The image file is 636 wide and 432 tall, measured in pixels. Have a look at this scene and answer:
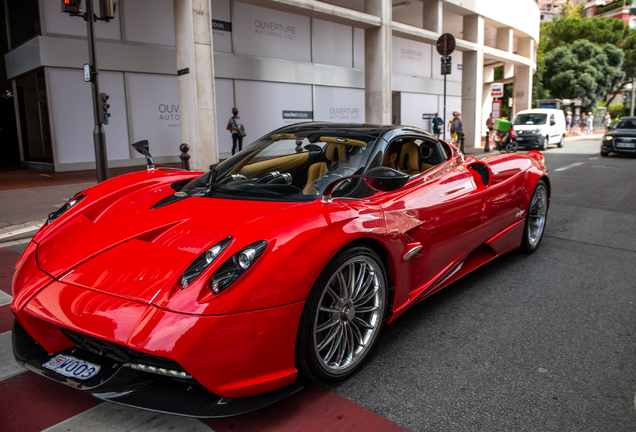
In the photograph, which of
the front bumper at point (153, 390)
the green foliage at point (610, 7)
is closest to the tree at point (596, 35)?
the green foliage at point (610, 7)

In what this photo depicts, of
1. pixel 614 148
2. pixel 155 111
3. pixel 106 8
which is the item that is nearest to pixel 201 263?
pixel 106 8

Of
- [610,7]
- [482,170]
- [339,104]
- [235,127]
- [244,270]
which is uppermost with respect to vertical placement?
[610,7]

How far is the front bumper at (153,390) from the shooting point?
5.58 ft

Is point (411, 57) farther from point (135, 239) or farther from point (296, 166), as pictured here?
point (135, 239)

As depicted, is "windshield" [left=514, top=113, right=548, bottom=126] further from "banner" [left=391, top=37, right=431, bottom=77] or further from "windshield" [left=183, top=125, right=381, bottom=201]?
"windshield" [left=183, top=125, right=381, bottom=201]

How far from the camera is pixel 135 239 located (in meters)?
2.26

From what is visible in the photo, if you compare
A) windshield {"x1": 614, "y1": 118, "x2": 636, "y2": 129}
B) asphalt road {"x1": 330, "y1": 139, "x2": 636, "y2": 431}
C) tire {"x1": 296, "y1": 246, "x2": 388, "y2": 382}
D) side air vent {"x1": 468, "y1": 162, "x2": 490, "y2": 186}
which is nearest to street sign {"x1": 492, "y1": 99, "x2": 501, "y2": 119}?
windshield {"x1": 614, "y1": 118, "x2": 636, "y2": 129}

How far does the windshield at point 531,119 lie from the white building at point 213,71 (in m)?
2.46

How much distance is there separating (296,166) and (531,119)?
19776 mm

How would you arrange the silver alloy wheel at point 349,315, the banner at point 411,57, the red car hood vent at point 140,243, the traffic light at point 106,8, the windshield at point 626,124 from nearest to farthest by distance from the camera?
the red car hood vent at point 140,243 → the silver alloy wheel at point 349,315 → the traffic light at point 106,8 → the windshield at point 626,124 → the banner at point 411,57

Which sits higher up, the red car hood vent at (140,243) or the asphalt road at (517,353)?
the red car hood vent at (140,243)

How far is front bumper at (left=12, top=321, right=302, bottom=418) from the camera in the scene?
1702 mm

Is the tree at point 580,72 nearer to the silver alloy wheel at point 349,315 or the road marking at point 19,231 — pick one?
the road marking at point 19,231

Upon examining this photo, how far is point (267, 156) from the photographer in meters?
3.23
